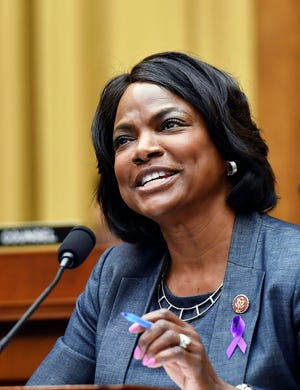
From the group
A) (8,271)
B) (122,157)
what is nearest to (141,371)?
(122,157)

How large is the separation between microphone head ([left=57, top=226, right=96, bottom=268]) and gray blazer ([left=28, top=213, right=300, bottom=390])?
0.77 ft

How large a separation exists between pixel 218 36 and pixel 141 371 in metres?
1.88

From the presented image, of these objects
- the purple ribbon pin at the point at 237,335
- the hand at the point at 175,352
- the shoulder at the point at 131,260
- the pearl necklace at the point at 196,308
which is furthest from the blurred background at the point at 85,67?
the hand at the point at 175,352

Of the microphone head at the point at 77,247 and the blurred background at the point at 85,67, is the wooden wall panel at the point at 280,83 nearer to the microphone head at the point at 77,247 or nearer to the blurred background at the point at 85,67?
the blurred background at the point at 85,67

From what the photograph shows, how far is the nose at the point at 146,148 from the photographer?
7.02ft

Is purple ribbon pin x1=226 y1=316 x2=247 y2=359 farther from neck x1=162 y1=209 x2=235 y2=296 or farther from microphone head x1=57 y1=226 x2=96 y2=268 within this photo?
microphone head x1=57 y1=226 x2=96 y2=268

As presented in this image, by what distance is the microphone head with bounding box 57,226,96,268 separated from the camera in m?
2.08

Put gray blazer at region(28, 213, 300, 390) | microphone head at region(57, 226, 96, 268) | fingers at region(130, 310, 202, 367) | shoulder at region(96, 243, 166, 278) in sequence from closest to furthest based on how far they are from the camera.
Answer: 1. fingers at region(130, 310, 202, 367)
2. gray blazer at region(28, 213, 300, 390)
3. microphone head at region(57, 226, 96, 268)
4. shoulder at region(96, 243, 166, 278)

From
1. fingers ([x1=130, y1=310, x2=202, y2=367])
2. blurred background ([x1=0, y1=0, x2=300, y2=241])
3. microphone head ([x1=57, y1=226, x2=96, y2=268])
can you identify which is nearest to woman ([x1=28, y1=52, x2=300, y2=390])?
microphone head ([x1=57, y1=226, x2=96, y2=268])

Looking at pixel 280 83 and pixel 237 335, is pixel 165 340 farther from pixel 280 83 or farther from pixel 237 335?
pixel 280 83

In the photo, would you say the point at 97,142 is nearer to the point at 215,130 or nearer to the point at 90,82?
the point at 215,130

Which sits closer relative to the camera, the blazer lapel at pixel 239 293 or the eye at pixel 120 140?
the blazer lapel at pixel 239 293

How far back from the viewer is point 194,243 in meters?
2.22

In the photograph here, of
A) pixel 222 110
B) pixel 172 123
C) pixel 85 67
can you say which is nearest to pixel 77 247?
pixel 172 123
